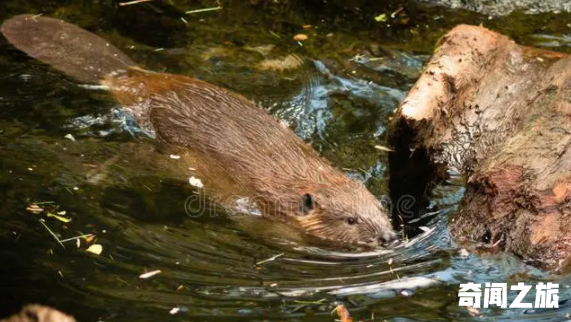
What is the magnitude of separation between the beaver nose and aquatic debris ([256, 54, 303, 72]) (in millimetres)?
2447

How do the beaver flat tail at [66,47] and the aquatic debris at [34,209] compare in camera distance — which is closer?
the aquatic debris at [34,209]

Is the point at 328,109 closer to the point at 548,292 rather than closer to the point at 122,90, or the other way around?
the point at 122,90

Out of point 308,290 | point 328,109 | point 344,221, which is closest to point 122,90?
point 328,109

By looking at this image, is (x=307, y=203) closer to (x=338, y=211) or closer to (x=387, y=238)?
(x=338, y=211)

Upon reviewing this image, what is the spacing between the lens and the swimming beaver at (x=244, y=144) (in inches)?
209

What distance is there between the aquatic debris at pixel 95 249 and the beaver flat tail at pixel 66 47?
2094mm

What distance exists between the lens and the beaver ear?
17.5ft

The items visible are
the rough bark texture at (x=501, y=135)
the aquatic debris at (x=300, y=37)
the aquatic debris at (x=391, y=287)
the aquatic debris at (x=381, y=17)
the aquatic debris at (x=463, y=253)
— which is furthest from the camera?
the aquatic debris at (x=381, y=17)

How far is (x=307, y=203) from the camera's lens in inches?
211

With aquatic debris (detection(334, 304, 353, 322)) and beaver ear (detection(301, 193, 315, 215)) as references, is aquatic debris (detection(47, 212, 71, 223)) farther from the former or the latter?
aquatic debris (detection(334, 304, 353, 322))

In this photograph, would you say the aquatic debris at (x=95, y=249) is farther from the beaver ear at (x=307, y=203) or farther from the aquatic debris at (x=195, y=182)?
the beaver ear at (x=307, y=203)

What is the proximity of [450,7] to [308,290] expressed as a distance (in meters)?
4.76

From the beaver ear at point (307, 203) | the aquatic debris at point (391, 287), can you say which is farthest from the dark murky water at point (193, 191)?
the beaver ear at point (307, 203)

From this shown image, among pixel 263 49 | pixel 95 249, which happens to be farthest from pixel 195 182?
pixel 263 49
